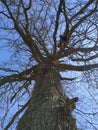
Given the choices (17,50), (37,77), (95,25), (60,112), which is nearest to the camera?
(60,112)

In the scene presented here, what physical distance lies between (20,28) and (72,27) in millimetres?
958

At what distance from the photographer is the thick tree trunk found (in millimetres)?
3568

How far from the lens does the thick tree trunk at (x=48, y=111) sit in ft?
11.7

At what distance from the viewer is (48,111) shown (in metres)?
3.82

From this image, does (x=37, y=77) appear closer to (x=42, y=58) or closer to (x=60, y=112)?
(x=42, y=58)

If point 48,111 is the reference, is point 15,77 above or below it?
above

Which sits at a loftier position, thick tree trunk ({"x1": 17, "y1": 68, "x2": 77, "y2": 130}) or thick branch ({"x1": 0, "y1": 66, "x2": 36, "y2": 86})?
thick branch ({"x1": 0, "y1": 66, "x2": 36, "y2": 86})

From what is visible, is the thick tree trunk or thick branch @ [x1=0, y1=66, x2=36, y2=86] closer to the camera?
the thick tree trunk

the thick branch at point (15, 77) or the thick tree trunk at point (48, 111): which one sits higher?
the thick branch at point (15, 77)

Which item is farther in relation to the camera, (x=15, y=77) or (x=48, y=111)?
(x=15, y=77)

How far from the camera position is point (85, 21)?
16.0 feet

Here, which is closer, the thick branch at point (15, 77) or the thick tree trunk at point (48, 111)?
the thick tree trunk at point (48, 111)

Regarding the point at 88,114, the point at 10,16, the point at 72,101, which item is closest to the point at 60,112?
the point at 72,101

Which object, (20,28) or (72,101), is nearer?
(72,101)
